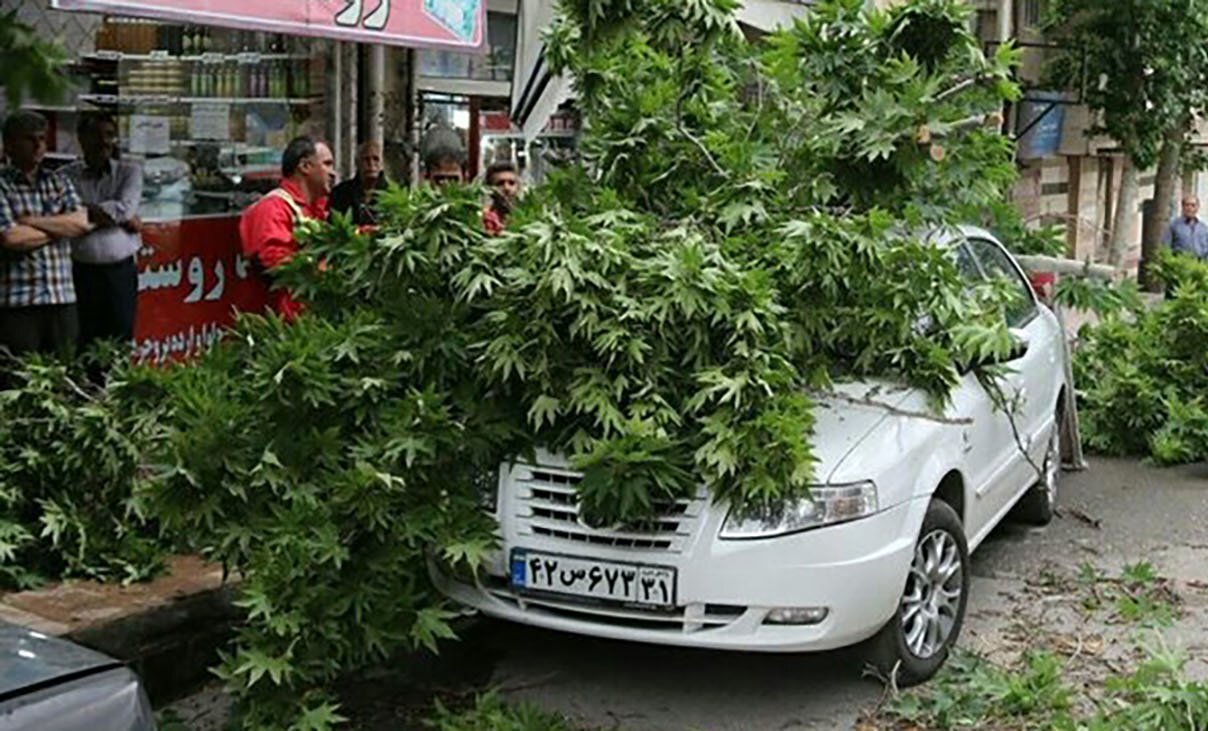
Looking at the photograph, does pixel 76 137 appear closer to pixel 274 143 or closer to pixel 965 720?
pixel 274 143

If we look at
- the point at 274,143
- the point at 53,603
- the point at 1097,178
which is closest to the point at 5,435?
the point at 53,603

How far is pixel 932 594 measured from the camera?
5.98 metres

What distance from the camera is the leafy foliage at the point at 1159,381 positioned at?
32.7 feet

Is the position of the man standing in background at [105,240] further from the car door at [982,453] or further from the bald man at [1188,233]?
the bald man at [1188,233]

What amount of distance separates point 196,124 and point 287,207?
200 centimetres

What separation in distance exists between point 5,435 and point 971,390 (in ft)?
12.7

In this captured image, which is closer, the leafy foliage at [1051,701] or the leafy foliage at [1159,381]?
the leafy foliage at [1051,701]

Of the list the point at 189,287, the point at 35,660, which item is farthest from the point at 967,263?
the point at 35,660

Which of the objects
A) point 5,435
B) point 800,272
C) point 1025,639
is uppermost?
point 800,272

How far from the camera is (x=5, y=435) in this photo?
609 centimetres

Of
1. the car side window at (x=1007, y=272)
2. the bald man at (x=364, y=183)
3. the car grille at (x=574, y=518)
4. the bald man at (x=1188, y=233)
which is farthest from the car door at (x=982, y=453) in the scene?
the bald man at (x=1188, y=233)

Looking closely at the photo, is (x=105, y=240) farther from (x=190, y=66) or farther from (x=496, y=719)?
(x=496, y=719)

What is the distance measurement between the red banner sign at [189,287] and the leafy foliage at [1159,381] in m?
5.34

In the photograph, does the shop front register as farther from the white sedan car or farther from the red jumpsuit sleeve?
the white sedan car
